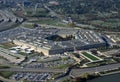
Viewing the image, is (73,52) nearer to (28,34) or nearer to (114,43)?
(114,43)

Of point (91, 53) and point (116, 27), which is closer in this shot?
point (91, 53)

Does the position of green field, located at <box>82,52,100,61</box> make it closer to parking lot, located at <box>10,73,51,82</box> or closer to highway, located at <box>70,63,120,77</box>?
highway, located at <box>70,63,120,77</box>

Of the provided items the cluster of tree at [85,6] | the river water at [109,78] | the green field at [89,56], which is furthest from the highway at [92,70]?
the cluster of tree at [85,6]

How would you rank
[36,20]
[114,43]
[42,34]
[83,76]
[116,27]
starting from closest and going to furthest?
[83,76] → [114,43] → [42,34] → [116,27] → [36,20]

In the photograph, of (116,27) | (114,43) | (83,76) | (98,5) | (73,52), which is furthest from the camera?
(98,5)

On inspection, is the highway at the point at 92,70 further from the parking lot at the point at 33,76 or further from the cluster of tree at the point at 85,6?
the cluster of tree at the point at 85,6

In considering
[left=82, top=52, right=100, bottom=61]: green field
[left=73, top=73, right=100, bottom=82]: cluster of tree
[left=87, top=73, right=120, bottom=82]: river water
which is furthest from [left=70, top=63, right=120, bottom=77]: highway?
[left=82, top=52, right=100, bottom=61]: green field

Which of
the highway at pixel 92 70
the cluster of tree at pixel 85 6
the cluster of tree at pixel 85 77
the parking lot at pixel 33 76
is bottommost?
the cluster of tree at pixel 85 6

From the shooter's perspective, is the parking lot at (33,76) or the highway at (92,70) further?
the highway at (92,70)

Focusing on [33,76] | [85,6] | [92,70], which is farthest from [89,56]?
[85,6]

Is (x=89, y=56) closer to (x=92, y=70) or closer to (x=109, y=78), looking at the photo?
(x=92, y=70)

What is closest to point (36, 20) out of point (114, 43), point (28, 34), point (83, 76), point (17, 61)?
point (28, 34)
